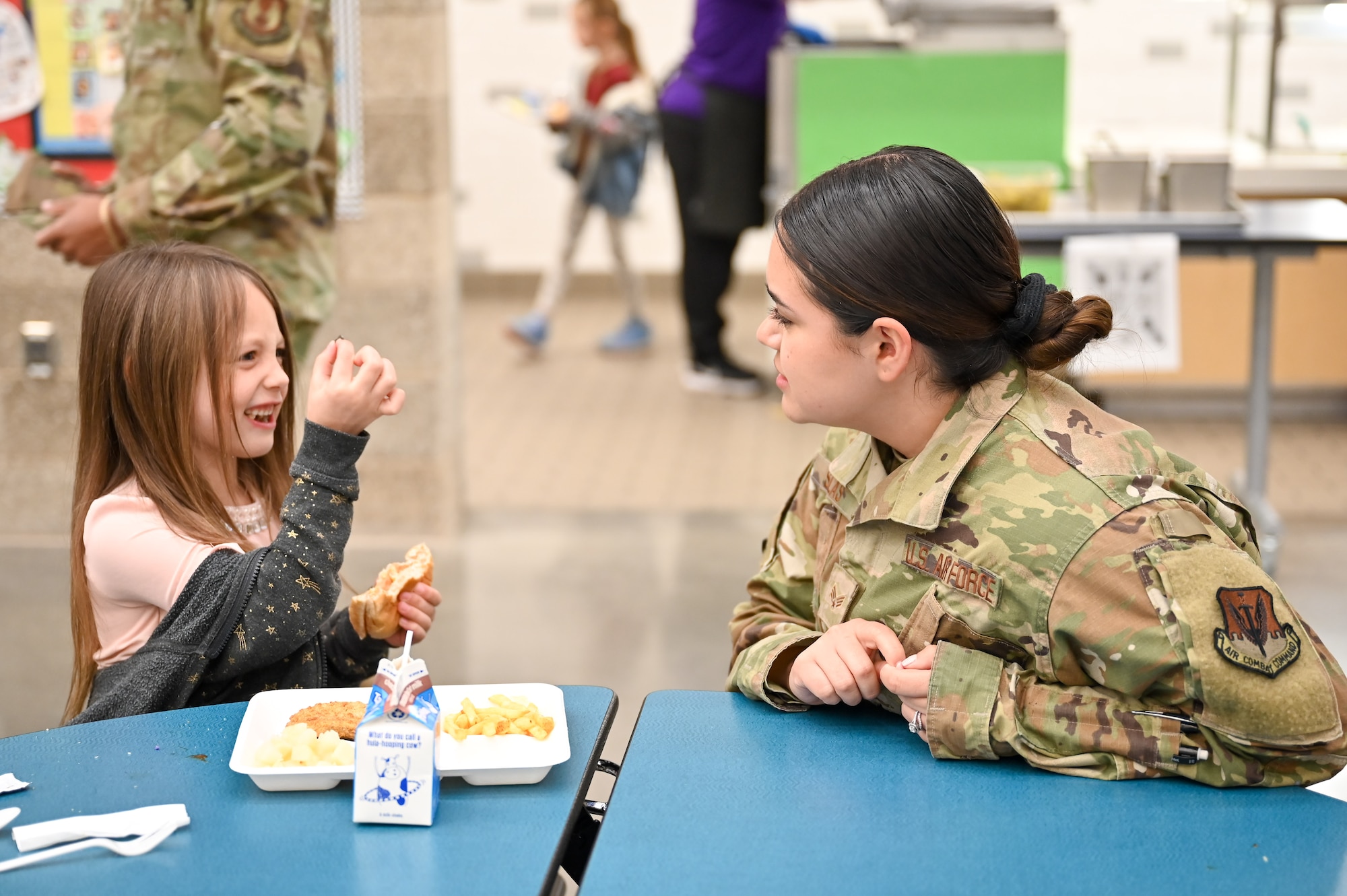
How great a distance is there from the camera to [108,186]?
281 centimetres

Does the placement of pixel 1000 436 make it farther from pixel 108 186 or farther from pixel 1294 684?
pixel 108 186

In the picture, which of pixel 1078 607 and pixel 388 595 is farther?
pixel 388 595

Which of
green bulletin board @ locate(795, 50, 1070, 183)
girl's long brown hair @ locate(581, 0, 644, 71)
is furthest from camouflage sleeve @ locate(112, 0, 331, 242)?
girl's long brown hair @ locate(581, 0, 644, 71)

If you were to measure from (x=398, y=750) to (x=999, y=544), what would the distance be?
2.06ft

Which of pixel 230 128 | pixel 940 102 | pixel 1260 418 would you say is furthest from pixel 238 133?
pixel 1260 418

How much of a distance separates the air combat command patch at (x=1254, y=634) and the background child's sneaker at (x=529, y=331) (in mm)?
5895

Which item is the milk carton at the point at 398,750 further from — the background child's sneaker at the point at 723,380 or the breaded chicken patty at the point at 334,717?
the background child's sneaker at the point at 723,380

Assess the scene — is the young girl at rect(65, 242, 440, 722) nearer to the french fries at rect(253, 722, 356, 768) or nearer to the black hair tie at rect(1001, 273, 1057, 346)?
the french fries at rect(253, 722, 356, 768)

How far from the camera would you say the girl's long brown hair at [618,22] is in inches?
269

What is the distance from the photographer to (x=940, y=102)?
4.77 m

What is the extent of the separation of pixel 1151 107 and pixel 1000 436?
6851mm

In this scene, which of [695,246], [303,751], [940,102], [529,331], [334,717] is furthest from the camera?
[529,331]

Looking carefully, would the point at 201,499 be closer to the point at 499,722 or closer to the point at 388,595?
the point at 388,595

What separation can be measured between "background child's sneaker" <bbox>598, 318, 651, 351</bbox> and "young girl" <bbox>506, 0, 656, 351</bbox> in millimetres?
290
